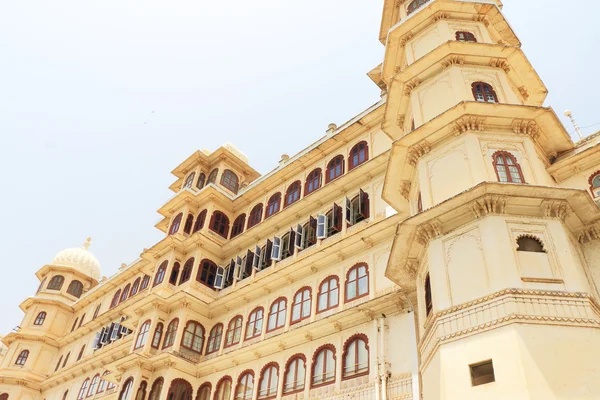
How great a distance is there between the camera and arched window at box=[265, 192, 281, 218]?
2630 centimetres

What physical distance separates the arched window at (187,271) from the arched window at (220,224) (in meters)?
2.29

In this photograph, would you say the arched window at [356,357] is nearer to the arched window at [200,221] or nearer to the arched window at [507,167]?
the arched window at [507,167]

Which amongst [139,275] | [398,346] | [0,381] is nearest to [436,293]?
[398,346]

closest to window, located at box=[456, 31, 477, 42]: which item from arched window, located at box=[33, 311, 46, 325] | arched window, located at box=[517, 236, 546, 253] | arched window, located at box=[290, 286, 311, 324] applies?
arched window, located at box=[517, 236, 546, 253]

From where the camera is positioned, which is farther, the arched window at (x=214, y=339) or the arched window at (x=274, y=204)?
the arched window at (x=274, y=204)

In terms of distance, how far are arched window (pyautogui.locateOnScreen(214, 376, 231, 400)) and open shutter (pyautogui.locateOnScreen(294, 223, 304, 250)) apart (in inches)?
251

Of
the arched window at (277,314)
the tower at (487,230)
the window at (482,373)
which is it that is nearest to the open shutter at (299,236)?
the arched window at (277,314)

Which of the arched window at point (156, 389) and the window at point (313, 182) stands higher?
the window at point (313, 182)

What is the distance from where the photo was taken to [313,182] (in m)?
25.0

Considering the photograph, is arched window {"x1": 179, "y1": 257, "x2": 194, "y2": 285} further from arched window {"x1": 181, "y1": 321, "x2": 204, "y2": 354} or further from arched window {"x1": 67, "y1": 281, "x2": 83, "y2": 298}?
arched window {"x1": 67, "y1": 281, "x2": 83, "y2": 298}

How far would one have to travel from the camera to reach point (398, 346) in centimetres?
1622

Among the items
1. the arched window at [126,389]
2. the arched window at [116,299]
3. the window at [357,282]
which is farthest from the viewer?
the arched window at [116,299]

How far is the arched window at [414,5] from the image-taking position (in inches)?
889

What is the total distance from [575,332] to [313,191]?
14.3m
